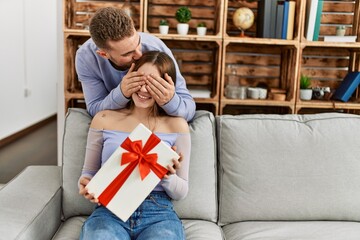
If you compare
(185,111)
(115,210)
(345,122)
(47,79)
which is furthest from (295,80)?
(47,79)

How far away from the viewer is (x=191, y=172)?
174 centimetres

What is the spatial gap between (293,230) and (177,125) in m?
0.62

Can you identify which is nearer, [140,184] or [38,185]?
[140,184]

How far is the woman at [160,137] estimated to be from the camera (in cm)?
148

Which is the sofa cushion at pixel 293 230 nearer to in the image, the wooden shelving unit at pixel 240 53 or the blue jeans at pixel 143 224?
the blue jeans at pixel 143 224

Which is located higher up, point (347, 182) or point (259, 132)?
point (259, 132)

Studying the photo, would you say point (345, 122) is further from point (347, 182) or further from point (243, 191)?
point (243, 191)

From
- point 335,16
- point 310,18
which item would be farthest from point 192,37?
point 335,16

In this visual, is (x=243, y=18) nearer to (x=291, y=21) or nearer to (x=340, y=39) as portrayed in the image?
(x=291, y=21)

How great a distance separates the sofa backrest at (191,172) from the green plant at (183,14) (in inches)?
40.9

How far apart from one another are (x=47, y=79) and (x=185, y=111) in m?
4.44

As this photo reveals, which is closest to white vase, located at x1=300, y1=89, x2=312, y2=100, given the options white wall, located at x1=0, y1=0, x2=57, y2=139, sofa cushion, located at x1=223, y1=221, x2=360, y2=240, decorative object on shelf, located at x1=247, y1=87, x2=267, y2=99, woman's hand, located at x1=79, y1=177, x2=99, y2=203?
decorative object on shelf, located at x1=247, y1=87, x2=267, y2=99

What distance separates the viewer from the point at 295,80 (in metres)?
2.66

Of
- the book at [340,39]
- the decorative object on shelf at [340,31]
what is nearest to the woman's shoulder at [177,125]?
the book at [340,39]
